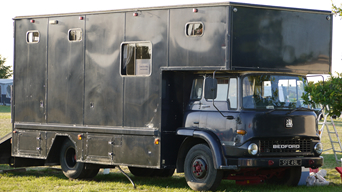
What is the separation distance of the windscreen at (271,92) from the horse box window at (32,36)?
5.63 metres

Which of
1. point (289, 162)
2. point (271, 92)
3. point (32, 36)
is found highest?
point (32, 36)

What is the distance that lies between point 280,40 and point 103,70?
3.86 metres

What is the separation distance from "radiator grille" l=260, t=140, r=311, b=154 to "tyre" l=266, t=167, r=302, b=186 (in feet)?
2.67

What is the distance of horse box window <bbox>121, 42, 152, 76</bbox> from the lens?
10.6 m

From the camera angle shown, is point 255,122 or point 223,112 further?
point 223,112

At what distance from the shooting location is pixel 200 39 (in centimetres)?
988

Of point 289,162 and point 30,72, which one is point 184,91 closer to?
point 289,162

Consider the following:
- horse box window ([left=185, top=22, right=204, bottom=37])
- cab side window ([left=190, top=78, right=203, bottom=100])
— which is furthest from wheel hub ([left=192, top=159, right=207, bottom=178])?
horse box window ([left=185, top=22, right=204, bottom=37])

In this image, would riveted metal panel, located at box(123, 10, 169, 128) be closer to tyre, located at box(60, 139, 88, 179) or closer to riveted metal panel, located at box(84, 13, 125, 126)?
riveted metal panel, located at box(84, 13, 125, 126)

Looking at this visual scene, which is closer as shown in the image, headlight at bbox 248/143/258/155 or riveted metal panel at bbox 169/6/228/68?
headlight at bbox 248/143/258/155

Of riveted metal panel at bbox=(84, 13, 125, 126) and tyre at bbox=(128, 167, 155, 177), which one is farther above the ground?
riveted metal panel at bbox=(84, 13, 125, 126)

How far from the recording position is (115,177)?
12688 millimetres

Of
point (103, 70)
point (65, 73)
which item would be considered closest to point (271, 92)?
point (103, 70)

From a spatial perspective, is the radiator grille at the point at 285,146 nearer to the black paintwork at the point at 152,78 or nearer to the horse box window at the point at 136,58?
the black paintwork at the point at 152,78
